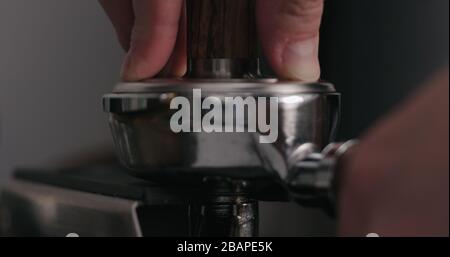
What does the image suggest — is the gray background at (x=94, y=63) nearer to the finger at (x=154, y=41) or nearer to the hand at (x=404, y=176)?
the finger at (x=154, y=41)

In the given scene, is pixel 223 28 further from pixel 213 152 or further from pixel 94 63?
pixel 94 63

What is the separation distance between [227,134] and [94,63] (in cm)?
30

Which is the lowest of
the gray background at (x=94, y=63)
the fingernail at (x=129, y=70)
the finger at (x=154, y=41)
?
the gray background at (x=94, y=63)

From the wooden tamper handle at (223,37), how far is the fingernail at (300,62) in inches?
0.6

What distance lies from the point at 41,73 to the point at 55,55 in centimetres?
3

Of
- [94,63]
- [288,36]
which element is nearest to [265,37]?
[288,36]

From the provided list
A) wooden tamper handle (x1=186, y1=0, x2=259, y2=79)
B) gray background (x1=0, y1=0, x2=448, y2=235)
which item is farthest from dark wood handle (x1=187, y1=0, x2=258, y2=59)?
gray background (x1=0, y1=0, x2=448, y2=235)

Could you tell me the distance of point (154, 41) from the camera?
0.98ft

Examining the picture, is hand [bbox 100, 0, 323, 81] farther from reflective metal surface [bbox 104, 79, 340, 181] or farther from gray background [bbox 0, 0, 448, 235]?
gray background [bbox 0, 0, 448, 235]

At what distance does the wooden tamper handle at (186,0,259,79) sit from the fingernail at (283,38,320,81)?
15 mm

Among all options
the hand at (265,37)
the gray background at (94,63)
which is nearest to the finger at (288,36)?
the hand at (265,37)

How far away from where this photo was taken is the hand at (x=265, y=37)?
0.92 ft

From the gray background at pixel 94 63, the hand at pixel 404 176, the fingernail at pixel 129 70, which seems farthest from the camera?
the gray background at pixel 94 63

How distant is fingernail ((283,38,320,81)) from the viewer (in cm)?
28
